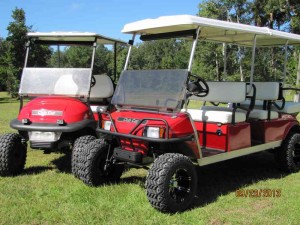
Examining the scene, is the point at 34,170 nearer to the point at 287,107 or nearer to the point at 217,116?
the point at 217,116

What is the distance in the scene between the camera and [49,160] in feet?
21.4

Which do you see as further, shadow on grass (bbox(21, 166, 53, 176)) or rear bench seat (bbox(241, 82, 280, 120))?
shadow on grass (bbox(21, 166, 53, 176))

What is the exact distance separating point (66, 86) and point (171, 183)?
2785 millimetres

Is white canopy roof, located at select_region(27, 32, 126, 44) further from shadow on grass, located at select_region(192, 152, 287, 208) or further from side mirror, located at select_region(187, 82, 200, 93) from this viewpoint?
shadow on grass, located at select_region(192, 152, 287, 208)

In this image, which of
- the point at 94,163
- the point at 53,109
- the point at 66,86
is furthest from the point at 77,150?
the point at 66,86

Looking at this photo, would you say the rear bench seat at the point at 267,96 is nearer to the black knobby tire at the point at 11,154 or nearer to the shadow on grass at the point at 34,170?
the shadow on grass at the point at 34,170

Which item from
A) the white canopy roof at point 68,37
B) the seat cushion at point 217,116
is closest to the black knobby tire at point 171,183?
the seat cushion at point 217,116

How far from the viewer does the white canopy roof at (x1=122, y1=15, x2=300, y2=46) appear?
4231 millimetres

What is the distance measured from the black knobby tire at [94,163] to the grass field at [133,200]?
12 cm

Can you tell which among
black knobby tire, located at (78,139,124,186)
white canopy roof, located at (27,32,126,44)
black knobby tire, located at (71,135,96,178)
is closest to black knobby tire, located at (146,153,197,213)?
black knobby tire, located at (78,139,124,186)

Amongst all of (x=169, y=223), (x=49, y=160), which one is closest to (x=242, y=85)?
(x=169, y=223)

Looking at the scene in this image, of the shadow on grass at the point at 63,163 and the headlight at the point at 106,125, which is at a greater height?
the headlight at the point at 106,125

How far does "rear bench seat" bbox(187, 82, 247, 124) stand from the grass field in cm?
89

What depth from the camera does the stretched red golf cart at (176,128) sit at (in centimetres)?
404
